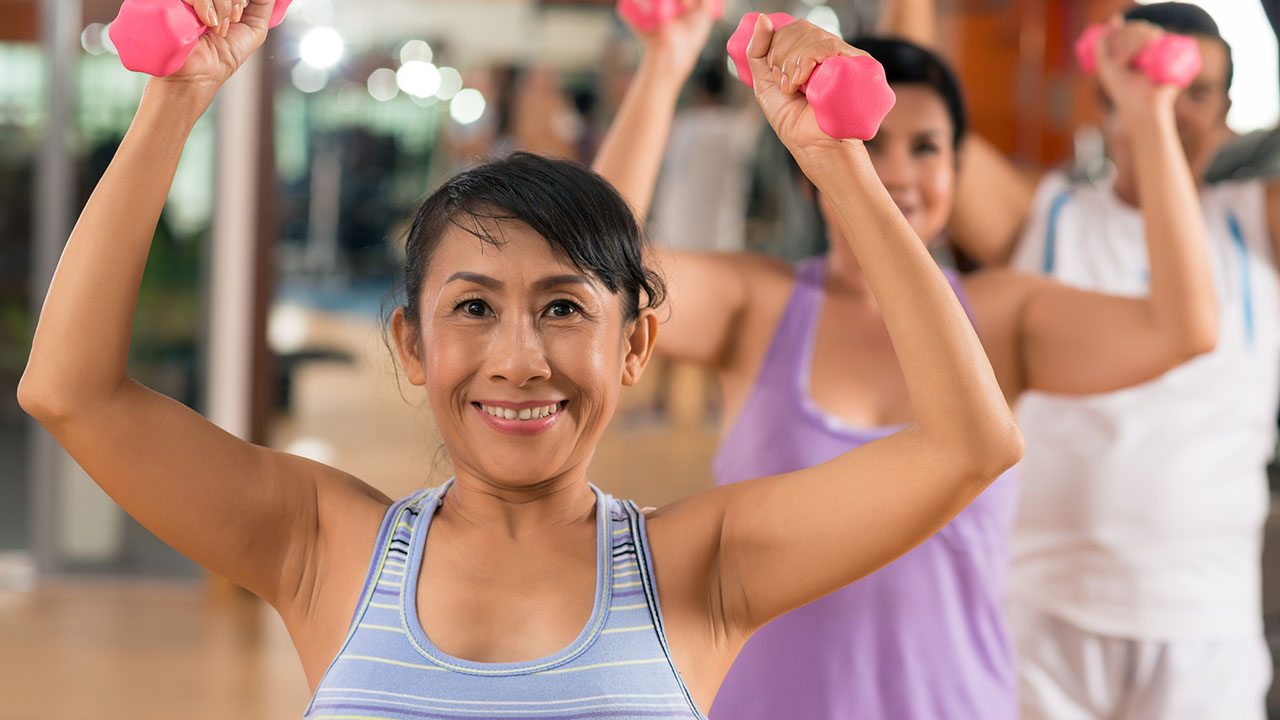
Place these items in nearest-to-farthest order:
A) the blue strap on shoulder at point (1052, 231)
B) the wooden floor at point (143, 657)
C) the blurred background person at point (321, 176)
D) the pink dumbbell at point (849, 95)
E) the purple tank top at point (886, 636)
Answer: the pink dumbbell at point (849, 95), the purple tank top at point (886, 636), the blue strap on shoulder at point (1052, 231), the wooden floor at point (143, 657), the blurred background person at point (321, 176)

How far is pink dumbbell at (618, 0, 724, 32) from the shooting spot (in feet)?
4.12

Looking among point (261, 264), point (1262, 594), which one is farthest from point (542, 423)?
point (261, 264)

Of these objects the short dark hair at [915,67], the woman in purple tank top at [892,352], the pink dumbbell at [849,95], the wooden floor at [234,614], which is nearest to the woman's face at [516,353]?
the pink dumbbell at [849,95]

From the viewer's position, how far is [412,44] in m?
4.01

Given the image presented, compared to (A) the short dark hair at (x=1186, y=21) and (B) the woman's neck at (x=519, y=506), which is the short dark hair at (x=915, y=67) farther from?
(B) the woman's neck at (x=519, y=506)

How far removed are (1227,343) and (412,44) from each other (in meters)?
2.97

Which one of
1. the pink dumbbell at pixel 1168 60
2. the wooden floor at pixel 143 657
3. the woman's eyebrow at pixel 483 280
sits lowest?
the wooden floor at pixel 143 657

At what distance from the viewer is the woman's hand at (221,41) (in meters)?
0.82

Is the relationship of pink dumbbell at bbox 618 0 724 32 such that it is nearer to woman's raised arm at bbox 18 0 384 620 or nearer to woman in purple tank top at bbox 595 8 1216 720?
woman in purple tank top at bbox 595 8 1216 720

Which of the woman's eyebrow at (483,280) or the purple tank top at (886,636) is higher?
the woman's eyebrow at (483,280)

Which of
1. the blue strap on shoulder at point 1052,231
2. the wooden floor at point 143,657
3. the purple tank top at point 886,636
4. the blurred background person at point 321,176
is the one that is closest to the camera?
the purple tank top at point 886,636

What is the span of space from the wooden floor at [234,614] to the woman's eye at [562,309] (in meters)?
1.62

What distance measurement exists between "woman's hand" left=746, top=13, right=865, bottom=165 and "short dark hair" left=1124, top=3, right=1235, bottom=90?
1.01m

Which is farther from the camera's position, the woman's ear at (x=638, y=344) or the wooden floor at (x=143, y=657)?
the wooden floor at (x=143, y=657)
